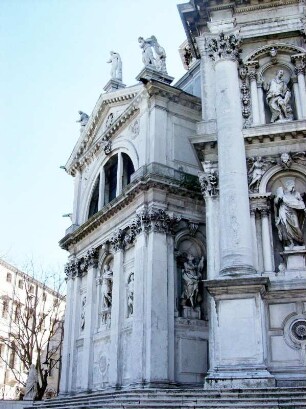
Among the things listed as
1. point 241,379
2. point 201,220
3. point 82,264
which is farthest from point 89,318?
point 241,379

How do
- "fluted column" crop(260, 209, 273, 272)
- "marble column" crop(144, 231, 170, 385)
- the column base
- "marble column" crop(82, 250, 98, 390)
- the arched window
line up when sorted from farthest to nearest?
1. the arched window
2. "marble column" crop(82, 250, 98, 390)
3. "marble column" crop(144, 231, 170, 385)
4. "fluted column" crop(260, 209, 273, 272)
5. the column base

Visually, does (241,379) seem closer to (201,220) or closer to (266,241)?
(266,241)

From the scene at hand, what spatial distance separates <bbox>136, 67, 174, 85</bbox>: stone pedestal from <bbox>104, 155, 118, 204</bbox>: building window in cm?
501

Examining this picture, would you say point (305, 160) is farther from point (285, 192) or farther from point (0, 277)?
point (0, 277)

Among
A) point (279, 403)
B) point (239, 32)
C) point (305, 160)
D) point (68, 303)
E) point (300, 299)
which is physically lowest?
point (279, 403)

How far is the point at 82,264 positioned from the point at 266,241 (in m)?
13.8

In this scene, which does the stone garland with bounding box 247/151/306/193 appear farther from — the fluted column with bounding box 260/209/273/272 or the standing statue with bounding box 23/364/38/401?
the standing statue with bounding box 23/364/38/401

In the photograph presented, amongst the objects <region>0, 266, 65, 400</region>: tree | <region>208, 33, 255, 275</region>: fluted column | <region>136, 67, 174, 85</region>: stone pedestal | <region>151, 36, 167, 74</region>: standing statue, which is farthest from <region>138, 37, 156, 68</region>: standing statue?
<region>0, 266, 65, 400</region>: tree

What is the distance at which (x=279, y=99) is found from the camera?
17.6 meters

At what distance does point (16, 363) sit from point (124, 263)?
3023 cm

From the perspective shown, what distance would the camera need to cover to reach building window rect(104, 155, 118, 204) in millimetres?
27928

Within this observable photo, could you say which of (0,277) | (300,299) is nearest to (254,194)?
(300,299)

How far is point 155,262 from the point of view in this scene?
69.5ft

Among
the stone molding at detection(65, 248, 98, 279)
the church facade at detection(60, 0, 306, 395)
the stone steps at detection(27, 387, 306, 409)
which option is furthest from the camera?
the stone molding at detection(65, 248, 98, 279)
